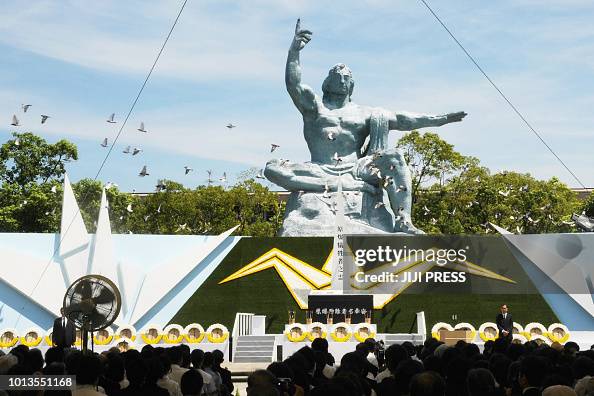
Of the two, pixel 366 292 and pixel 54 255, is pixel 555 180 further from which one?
pixel 54 255

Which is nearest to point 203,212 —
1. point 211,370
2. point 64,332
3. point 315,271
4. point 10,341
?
point 315,271

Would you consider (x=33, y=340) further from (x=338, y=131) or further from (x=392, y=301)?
(x=338, y=131)

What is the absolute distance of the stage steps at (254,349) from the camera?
26.5 metres

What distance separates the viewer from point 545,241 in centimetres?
3011

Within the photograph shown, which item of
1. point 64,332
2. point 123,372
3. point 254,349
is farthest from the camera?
point 254,349

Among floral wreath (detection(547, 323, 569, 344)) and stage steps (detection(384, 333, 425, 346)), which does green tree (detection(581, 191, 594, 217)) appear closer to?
floral wreath (detection(547, 323, 569, 344))

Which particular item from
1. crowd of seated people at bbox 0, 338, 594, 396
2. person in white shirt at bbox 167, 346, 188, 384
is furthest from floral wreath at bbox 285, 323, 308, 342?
person in white shirt at bbox 167, 346, 188, 384

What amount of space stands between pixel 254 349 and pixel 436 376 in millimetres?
19823

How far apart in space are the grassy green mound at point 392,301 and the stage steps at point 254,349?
2.87 meters

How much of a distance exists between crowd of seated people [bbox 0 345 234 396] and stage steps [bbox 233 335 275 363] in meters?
15.0

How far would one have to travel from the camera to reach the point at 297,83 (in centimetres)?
3538

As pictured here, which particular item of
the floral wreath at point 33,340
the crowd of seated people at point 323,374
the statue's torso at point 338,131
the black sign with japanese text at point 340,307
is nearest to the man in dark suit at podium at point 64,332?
the crowd of seated people at point 323,374

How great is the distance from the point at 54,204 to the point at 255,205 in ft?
56.2

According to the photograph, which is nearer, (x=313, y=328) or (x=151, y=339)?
(x=313, y=328)
